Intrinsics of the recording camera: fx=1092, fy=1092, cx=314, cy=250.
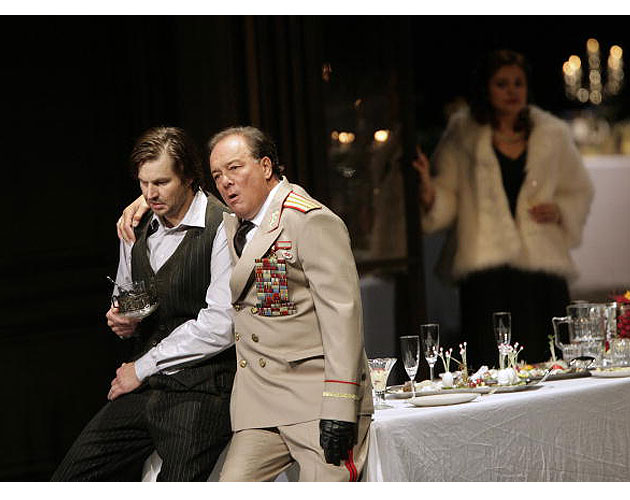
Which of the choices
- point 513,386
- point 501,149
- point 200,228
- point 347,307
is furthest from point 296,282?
point 501,149

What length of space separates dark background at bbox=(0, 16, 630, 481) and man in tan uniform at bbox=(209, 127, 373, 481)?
2259 millimetres

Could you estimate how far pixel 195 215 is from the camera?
332 cm

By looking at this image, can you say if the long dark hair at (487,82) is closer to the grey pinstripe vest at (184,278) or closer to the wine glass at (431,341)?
the wine glass at (431,341)

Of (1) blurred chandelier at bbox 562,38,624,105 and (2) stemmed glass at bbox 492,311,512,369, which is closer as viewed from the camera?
(2) stemmed glass at bbox 492,311,512,369

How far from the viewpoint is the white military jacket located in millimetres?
2869

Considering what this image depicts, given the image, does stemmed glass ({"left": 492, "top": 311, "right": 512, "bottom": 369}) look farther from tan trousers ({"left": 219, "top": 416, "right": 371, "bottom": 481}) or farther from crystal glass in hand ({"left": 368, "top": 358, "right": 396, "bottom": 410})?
tan trousers ({"left": 219, "top": 416, "right": 371, "bottom": 481})

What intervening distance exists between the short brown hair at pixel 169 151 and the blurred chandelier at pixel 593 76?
3675 mm

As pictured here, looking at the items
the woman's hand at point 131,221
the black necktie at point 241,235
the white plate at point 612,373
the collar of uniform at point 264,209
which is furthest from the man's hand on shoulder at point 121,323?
the white plate at point 612,373

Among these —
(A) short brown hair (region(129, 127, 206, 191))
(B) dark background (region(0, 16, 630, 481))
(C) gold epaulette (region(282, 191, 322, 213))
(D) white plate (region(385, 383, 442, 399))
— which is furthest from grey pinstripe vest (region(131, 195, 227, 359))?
(B) dark background (region(0, 16, 630, 481))

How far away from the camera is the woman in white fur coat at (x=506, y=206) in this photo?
6.12 m

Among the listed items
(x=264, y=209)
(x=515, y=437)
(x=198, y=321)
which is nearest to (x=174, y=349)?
(x=198, y=321)

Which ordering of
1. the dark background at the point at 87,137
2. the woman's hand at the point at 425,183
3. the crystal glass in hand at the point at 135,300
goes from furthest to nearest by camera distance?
the woman's hand at the point at 425,183 < the dark background at the point at 87,137 < the crystal glass in hand at the point at 135,300

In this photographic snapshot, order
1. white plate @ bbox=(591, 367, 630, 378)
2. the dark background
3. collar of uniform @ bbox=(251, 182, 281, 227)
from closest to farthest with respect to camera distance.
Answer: collar of uniform @ bbox=(251, 182, 281, 227), white plate @ bbox=(591, 367, 630, 378), the dark background

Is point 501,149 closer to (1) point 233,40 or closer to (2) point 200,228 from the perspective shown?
(1) point 233,40
